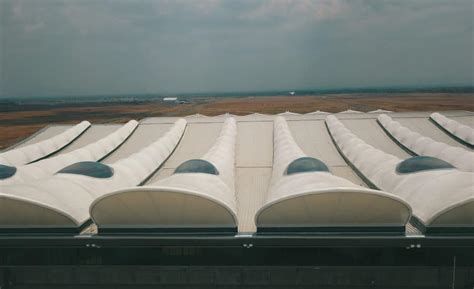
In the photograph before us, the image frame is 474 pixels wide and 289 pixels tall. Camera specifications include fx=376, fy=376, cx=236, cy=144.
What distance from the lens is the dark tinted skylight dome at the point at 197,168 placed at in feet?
87.9

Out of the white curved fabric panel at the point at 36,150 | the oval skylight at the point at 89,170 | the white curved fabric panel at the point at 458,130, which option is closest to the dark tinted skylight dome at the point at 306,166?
the oval skylight at the point at 89,170

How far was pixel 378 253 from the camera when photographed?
20.5 m

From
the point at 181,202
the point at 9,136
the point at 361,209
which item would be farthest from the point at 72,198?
the point at 9,136

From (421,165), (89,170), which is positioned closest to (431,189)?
(421,165)

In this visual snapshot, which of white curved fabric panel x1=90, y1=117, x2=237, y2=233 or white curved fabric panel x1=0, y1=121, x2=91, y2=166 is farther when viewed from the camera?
white curved fabric panel x1=0, y1=121, x2=91, y2=166

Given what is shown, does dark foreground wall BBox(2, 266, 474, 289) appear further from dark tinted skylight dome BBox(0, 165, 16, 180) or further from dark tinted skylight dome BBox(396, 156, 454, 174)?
dark tinted skylight dome BBox(0, 165, 16, 180)

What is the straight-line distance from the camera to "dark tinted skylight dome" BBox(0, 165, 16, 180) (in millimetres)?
29122

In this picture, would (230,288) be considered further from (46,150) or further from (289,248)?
(46,150)

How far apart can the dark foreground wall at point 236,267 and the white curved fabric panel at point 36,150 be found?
18.7 meters

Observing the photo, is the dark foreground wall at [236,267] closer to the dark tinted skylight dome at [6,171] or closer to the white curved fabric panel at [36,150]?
the dark tinted skylight dome at [6,171]

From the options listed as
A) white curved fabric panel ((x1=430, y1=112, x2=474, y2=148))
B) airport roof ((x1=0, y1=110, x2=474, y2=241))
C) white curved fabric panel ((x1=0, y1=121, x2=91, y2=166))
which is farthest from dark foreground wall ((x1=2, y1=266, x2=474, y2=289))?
white curved fabric panel ((x1=430, y1=112, x2=474, y2=148))

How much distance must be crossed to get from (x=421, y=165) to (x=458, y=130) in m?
23.2

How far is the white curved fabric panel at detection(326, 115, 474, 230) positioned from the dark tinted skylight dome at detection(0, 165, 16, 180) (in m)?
28.3

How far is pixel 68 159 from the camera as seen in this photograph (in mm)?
36094
